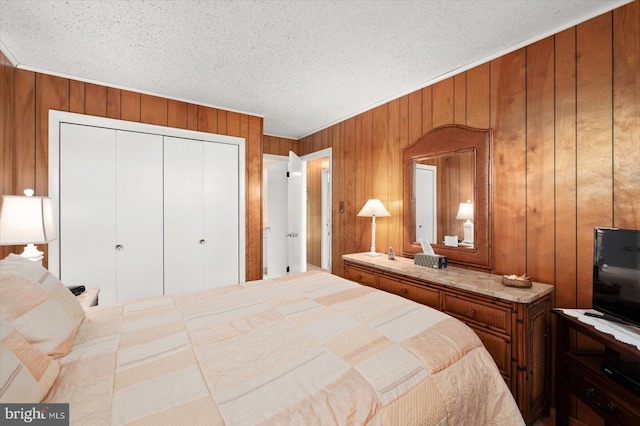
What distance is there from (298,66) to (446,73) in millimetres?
1352

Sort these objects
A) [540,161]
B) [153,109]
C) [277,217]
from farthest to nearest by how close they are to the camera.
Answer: [277,217]
[153,109]
[540,161]

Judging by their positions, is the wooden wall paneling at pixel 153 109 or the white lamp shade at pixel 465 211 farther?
the wooden wall paneling at pixel 153 109

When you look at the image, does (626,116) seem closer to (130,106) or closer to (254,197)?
(254,197)

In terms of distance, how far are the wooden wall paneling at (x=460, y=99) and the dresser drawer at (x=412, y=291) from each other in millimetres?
1495

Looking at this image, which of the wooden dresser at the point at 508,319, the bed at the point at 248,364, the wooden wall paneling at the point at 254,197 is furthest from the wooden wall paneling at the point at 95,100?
the wooden dresser at the point at 508,319

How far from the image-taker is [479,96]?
7.48 feet

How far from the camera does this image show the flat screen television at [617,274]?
1.39m

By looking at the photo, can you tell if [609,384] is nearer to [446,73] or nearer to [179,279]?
[446,73]

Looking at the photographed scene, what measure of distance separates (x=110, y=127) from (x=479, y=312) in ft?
12.2

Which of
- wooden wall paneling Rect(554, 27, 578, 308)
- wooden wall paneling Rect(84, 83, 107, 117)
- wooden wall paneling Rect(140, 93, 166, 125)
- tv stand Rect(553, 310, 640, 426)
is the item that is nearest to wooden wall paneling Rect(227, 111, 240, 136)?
wooden wall paneling Rect(140, 93, 166, 125)

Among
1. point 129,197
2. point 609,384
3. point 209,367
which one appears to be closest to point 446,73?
point 609,384

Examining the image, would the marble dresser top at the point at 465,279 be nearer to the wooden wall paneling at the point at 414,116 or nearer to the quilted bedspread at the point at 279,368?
the quilted bedspread at the point at 279,368

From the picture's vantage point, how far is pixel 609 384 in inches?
53.7

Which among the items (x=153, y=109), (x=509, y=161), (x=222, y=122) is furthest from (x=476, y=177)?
(x=153, y=109)
